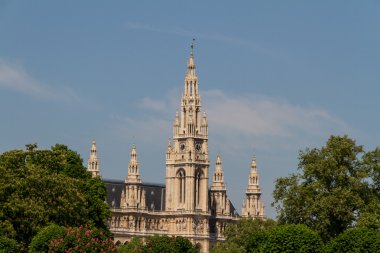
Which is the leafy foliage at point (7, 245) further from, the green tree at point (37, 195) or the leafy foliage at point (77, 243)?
the green tree at point (37, 195)

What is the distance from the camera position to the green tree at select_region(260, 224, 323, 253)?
85.9m

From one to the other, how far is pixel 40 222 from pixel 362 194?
25.3 m

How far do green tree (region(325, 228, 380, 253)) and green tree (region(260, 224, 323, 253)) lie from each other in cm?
106

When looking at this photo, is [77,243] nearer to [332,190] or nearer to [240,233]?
[332,190]

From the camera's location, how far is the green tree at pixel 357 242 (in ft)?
274

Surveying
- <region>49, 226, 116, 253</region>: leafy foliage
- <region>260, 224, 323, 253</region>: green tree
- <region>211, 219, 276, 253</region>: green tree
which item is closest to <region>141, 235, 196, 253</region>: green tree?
<region>49, 226, 116, 253</region>: leafy foliage

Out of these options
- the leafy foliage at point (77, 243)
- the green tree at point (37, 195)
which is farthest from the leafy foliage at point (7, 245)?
the green tree at point (37, 195)

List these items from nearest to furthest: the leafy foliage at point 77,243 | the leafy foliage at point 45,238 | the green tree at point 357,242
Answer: the green tree at point 357,242, the leafy foliage at point 77,243, the leafy foliage at point 45,238

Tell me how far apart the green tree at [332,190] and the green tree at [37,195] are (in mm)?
16811

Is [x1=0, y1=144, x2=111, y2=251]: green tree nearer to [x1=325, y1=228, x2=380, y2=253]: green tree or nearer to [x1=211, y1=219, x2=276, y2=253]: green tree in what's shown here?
[x1=211, y1=219, x2=276, y2=253]: green tree

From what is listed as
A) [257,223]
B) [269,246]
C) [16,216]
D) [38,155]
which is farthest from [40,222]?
[257,223]

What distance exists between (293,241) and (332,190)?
578 inches

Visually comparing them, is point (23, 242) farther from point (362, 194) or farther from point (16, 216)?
point (362, 194)

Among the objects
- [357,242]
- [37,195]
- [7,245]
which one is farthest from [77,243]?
[357,242]
